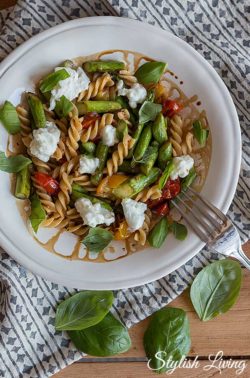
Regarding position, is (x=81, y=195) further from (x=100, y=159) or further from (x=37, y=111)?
(x=37, y=111)

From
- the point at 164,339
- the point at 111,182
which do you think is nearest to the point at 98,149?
the point at 111,182

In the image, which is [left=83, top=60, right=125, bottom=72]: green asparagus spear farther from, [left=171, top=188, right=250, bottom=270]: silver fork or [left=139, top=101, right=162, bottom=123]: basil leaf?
[left=171, top=188, right=250, bottom=270]: silver fork

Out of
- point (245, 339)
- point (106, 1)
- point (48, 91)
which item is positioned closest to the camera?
point (48, 91)

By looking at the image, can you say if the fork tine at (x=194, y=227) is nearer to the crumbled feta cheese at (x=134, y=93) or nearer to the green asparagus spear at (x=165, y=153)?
the green asparagus spear at (x=165, y=153)

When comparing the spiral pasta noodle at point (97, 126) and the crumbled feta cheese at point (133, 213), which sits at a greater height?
the spiral pasta noodle at point (97, 126)

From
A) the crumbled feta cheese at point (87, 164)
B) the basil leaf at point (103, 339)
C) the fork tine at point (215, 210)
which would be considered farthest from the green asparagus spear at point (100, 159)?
the basil leaf at point (103, 339)

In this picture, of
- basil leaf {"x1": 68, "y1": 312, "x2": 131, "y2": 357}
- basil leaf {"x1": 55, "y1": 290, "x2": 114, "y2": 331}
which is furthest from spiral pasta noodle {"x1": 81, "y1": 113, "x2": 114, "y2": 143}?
basil leaf {"x1": 68, "y1": 312, "x2": 131, "y2": 357}

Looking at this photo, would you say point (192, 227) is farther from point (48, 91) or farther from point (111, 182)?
point (48, 91)
